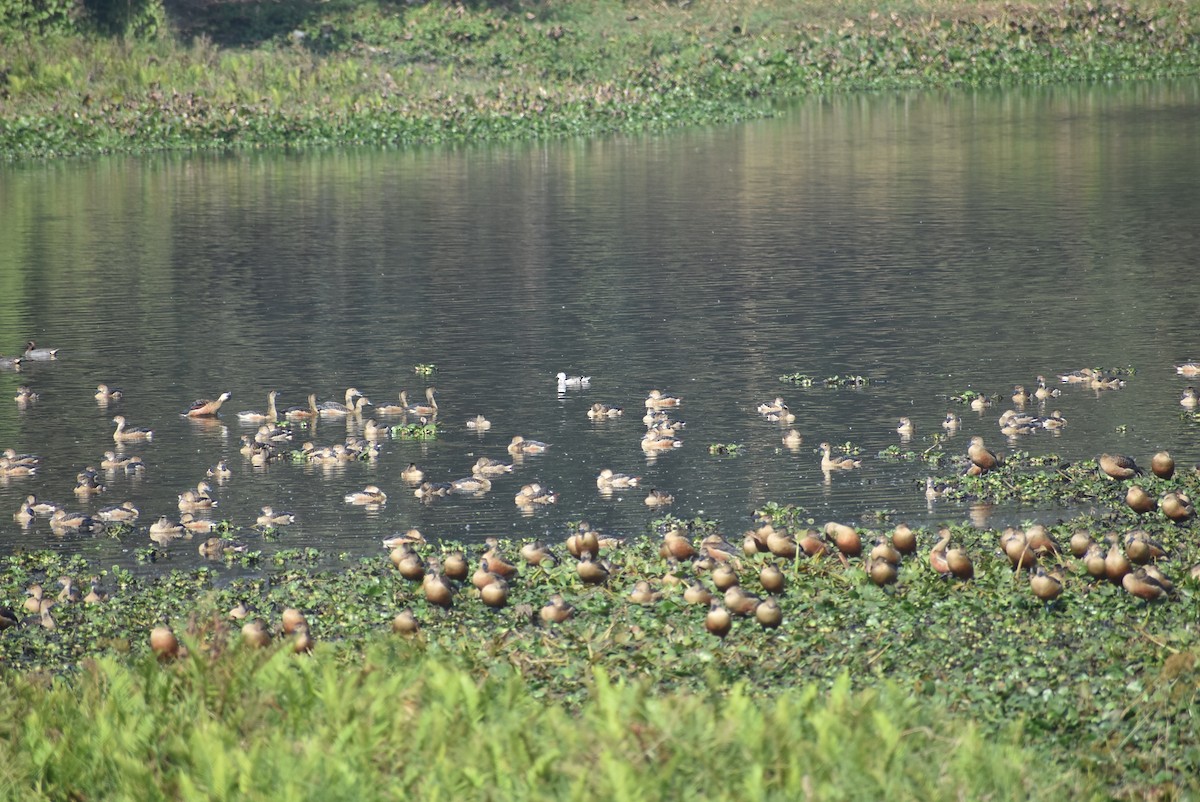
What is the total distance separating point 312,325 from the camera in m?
31.9

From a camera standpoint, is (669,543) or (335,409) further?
(335,409)

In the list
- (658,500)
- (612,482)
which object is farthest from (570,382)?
(658,500)

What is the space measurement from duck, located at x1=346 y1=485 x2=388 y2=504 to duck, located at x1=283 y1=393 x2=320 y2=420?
4.48 m

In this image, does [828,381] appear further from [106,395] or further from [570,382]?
[106,395]

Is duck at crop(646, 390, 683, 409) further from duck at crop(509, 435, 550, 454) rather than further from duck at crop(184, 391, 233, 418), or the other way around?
duck at crop(184, 391, 233, 418)

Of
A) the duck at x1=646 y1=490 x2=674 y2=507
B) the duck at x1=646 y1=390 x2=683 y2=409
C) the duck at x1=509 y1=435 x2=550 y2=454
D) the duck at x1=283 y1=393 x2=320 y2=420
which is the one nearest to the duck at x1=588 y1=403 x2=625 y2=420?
the duck at x1=646 y1=390 x2=683 y2=409

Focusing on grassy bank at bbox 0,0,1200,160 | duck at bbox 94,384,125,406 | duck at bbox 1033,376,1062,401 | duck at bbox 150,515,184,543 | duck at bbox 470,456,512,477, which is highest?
grassy bank at bbox 0,0,1200,160

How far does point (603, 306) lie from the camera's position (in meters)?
32.4

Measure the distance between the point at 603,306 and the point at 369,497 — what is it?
13.1 m

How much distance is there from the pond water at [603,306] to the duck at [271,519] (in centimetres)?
17

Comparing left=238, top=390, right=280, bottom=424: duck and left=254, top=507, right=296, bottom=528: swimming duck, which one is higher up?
left=238, top=390, right=280, bottom=424: duck

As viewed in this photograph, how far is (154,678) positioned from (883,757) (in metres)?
4.97

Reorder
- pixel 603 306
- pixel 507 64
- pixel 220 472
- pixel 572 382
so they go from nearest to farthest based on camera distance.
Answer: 1. pixel 220 472
2. pixel 572 382
3. pixel 603 306
4. pixel 507 64

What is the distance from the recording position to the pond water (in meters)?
20.6
